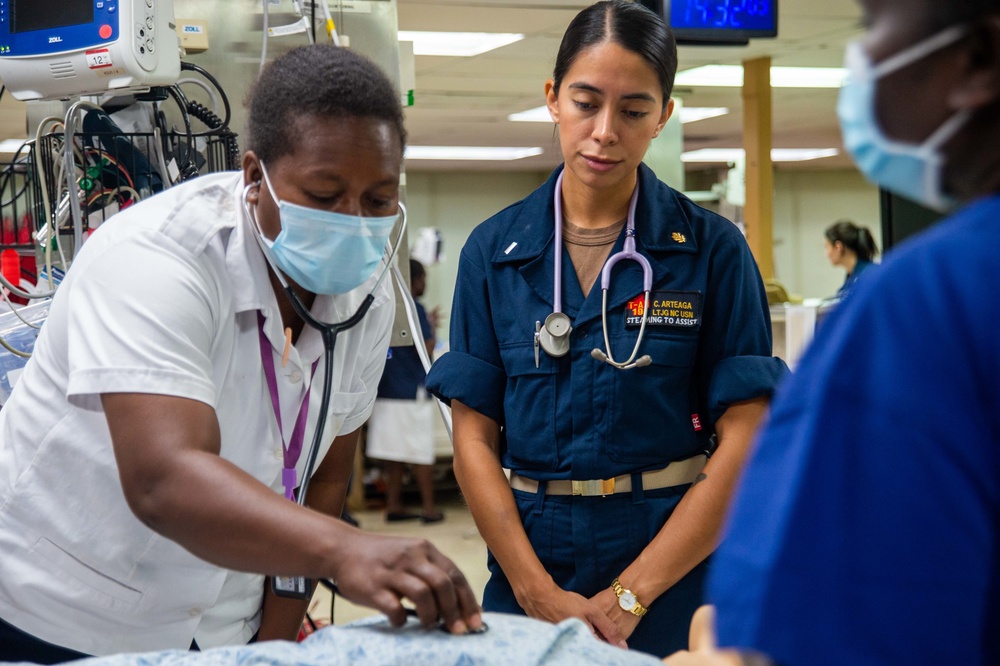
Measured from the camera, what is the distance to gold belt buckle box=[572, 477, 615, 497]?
57.9 inches

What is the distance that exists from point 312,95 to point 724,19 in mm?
2502

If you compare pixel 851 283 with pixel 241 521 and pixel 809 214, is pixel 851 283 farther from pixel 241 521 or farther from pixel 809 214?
pixel 809 214

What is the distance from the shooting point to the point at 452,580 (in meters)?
1.01

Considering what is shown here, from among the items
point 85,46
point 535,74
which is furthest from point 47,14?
point 535,74

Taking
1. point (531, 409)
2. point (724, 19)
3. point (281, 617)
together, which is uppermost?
point (724, 19)

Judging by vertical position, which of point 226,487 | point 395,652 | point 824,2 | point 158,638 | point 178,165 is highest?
point 824,2

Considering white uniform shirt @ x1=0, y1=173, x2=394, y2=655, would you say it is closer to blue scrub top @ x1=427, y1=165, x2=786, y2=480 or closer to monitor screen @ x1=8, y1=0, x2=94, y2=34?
blue scrub top @ x1=427, y1=165, x2=786, y2=480

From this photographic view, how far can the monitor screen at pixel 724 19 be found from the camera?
10.6ft

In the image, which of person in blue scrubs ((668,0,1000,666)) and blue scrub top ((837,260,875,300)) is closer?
person in blue scrubs ((668,0,1000,666))

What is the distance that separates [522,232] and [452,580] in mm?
724

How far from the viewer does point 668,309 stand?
1509mm

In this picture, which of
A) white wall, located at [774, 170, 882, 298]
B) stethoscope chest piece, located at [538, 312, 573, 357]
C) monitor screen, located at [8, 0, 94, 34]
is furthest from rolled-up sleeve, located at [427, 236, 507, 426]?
white wall, located at [774, 170, 882, 298]

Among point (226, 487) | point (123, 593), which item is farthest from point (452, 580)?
point (123, 593)

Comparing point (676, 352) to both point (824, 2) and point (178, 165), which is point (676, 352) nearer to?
point (178, 165)
